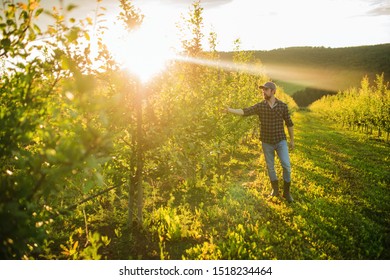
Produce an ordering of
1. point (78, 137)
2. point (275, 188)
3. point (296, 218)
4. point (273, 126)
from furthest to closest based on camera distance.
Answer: point (275, 188)
point (273, 126)
point (296, 218)
point (78, 137)

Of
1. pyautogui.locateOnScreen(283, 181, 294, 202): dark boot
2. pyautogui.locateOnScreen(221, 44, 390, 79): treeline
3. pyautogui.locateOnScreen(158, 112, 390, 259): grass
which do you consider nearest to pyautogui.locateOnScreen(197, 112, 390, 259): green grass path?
pyautogui.locateOnScreen(158, 112, 390, 259): grass

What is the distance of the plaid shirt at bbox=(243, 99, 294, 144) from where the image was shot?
6094mm

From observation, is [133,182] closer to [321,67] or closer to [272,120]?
[272,120]

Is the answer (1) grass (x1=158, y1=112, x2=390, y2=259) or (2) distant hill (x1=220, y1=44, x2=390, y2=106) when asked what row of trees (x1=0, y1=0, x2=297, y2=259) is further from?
(2) distant hill (x1=220, y1=44, x2=390, y2=106)

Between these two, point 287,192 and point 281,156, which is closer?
point 281,156

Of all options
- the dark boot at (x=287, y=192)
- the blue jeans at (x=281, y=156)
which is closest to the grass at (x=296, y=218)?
the dark boot at (x=287, y=192)

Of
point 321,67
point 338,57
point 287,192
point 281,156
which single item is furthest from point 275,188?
point 338,57

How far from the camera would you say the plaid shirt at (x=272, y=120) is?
609 centimetres

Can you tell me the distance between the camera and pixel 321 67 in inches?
5709

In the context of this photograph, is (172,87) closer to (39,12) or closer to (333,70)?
(39,12)

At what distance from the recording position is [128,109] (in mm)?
4156

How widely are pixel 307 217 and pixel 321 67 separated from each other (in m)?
157

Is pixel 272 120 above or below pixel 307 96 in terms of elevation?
below

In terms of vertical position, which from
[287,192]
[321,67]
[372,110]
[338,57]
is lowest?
[287,192]
